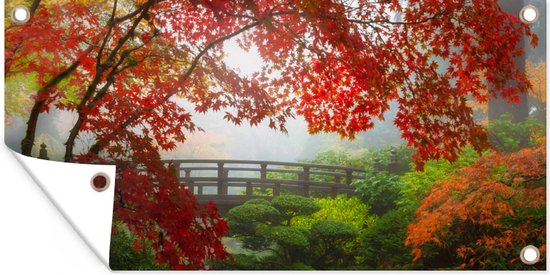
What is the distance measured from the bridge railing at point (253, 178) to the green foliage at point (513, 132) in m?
0.80

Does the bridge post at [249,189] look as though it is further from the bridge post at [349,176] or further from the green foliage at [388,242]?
the green foliage at [388,242]

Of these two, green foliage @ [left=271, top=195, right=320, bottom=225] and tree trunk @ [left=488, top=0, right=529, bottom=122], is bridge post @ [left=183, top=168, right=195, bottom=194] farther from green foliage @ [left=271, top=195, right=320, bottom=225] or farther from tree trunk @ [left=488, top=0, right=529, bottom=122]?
tree trunk @ [left=488, top=0, right=529, bottom=122]

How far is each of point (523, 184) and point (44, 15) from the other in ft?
8.81

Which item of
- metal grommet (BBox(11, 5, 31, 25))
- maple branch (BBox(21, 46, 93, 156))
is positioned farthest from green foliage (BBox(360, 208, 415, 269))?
metal grommet (BBox(11, 5, 31, 25))

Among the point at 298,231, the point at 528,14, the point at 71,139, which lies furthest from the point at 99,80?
the point at 528,14

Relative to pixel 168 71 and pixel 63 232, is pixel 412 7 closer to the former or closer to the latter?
Result: pixel 168 71

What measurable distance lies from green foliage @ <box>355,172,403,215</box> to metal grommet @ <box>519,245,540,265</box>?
748 mm

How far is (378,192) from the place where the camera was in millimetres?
4059

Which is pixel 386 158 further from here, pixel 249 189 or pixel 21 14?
pixel 21 14

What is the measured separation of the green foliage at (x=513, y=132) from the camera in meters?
4.08

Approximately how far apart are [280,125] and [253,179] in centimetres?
31

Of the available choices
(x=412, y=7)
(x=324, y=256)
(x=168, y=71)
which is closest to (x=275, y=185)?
(x=324, y=256)

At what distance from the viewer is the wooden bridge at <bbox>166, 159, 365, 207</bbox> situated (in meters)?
3.98

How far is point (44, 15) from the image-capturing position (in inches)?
159
